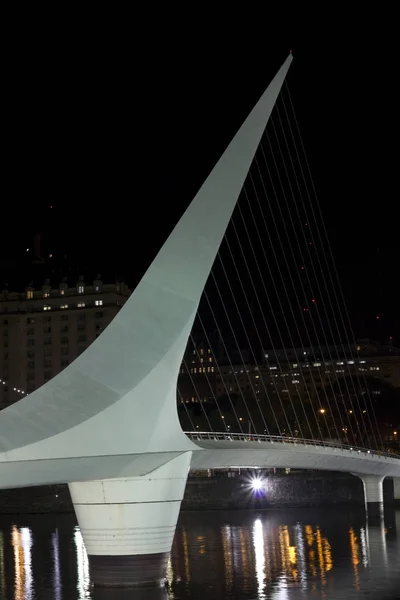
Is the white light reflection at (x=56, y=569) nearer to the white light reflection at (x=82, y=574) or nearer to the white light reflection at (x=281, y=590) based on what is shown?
the white light reflection at (x=82, y=574)

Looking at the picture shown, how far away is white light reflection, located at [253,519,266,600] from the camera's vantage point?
22.9m

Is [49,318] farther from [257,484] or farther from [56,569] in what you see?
[56,569]

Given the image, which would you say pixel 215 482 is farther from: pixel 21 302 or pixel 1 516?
pixel 21 302

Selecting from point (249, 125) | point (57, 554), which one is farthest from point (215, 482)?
point (249, 125)

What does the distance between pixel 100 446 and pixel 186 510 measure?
35494mm

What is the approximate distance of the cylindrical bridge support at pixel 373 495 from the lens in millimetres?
45000

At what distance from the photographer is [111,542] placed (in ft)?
69.5

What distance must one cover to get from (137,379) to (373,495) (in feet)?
89.6

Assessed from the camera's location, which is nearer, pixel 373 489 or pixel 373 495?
pixel 373 495

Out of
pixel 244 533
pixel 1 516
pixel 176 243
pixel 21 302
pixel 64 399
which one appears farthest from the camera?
pixel 21 302

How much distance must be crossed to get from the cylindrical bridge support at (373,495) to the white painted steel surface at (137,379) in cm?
2413

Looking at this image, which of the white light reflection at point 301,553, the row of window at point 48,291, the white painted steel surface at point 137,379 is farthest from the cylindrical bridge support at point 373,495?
the row of window at point 48,291

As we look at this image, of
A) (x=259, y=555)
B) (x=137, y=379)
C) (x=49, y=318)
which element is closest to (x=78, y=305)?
(x=49, y=318)

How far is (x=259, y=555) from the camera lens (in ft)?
97.6
